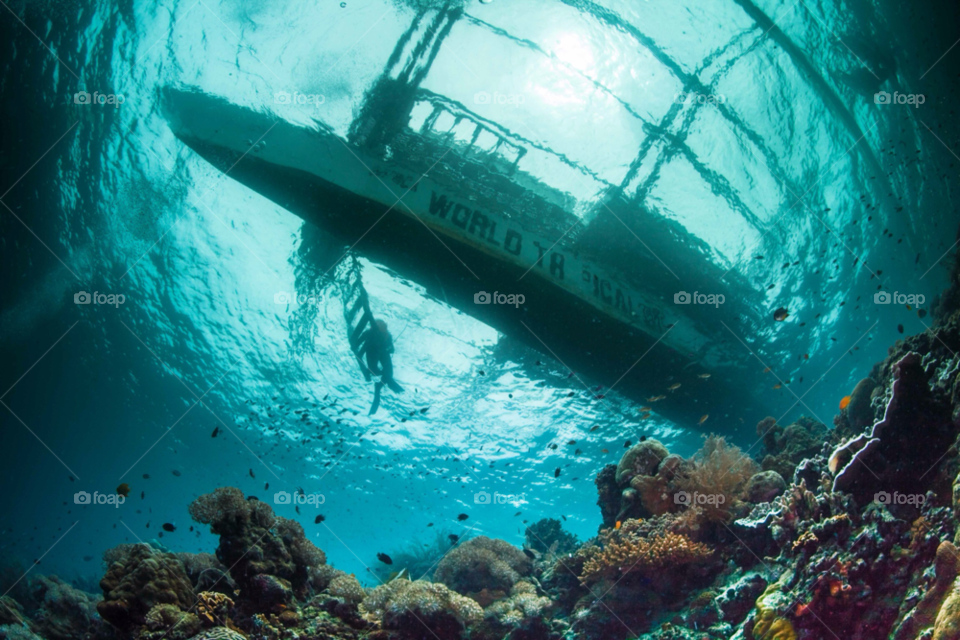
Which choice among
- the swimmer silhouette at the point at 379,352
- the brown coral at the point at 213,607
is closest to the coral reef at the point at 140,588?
the brown coral at the point at 213,607

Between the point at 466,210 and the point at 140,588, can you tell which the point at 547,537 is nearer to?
the point at 466,210

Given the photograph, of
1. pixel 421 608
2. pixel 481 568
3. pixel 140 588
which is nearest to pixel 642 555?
pixel 421 608

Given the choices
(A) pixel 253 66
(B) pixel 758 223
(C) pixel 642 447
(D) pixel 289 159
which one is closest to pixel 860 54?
(B) pixel 758 223

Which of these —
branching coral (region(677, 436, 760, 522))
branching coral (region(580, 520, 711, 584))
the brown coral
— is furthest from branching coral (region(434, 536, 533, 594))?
the brown coral

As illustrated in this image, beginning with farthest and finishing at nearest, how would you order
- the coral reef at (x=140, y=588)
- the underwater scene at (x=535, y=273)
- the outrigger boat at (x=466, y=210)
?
the outrigger boat at (x=466, y=210)
the underwater scene at (x=535, y=273)
the coral reef at (x=140, y=588)

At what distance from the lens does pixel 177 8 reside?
33.5ft

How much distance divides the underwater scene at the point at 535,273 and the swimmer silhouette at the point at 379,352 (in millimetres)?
174

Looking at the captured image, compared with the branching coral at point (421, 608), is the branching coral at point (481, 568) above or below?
above

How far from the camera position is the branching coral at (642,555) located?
5.57 metres

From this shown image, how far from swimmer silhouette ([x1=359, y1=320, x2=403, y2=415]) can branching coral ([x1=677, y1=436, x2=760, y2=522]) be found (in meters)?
13.5

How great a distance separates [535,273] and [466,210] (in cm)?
260

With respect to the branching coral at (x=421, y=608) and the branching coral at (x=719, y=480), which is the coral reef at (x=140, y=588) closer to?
the branching coral at (x=421, y=608)

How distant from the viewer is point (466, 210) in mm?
10672

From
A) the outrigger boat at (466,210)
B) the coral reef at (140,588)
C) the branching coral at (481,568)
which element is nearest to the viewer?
the coral reef at (140,588)
